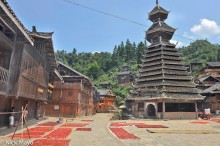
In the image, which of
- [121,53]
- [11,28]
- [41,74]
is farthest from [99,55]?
[11,28]

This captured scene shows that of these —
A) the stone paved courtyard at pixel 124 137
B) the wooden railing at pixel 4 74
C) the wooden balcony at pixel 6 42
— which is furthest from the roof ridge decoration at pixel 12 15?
the stone paved courtyard at pixel 124 137

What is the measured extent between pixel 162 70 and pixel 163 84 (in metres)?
3.41

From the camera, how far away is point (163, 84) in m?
38.8

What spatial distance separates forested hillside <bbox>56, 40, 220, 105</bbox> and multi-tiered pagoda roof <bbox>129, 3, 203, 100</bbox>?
43855 millimetres

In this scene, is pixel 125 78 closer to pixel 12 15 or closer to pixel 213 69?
pixel 213 69

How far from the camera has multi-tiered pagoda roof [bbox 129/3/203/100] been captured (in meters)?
38.8

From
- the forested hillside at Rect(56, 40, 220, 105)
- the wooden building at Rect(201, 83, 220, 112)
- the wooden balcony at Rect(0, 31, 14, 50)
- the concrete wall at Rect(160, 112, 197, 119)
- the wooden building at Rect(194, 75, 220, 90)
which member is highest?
the forested hillside at Rect(56, 40, 220, 105)

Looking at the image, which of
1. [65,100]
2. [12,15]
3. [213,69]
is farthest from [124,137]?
[213,69]

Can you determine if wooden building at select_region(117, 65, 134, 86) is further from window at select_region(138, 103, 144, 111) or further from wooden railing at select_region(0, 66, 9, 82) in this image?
wooden railing at select_region(0, 66, 9, 82)

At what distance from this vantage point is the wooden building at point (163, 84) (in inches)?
1490

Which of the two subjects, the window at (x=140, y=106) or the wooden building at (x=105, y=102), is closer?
the window at (x=140, y=106)

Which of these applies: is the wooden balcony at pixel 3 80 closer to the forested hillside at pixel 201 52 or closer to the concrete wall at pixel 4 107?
the concrete wall at pixel 4 107

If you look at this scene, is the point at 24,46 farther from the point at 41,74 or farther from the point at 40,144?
the point at 40,144

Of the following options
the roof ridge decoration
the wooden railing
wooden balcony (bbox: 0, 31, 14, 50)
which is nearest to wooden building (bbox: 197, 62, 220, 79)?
the roof ridge decoration
